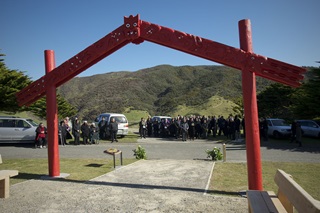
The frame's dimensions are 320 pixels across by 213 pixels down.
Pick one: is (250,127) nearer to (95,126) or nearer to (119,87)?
(95,126)

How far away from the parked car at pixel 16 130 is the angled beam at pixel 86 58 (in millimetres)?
10708

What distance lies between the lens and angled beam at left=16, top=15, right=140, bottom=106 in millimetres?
7172

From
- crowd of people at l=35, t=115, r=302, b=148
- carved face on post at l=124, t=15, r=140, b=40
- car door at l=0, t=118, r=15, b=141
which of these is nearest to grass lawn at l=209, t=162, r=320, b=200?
carved face on post at l=124, t=15, r=140, b=40

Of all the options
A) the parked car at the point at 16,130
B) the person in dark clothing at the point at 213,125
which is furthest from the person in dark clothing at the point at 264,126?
the parked car at the point at 16,130

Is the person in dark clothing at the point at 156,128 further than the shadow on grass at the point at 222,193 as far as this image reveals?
Yes

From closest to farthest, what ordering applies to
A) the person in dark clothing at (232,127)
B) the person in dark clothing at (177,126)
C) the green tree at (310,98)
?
1. the person in dark clothing at (232,127)
2. the person in dark clothing at (177,126)
3. the green tree at (310,98)

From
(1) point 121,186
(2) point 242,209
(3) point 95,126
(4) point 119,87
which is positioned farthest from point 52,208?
(4) point 119,87

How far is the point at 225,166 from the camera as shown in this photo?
9.79m

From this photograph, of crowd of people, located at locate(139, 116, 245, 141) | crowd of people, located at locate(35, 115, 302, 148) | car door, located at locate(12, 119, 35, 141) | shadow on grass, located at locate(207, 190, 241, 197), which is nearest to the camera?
shadow on grass, located at locate(207, 190, 241, 197)

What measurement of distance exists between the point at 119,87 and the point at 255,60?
75325mm

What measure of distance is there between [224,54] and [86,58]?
3876 millimetres

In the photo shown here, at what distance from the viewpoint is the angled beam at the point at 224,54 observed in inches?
233

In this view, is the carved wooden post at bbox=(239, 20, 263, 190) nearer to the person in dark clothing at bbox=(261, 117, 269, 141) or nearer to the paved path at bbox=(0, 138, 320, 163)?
the paved path at bbox=(0, 138, 320, 163)

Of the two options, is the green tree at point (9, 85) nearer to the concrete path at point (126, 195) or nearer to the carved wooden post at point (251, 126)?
the concrete path at point (126, 195)
